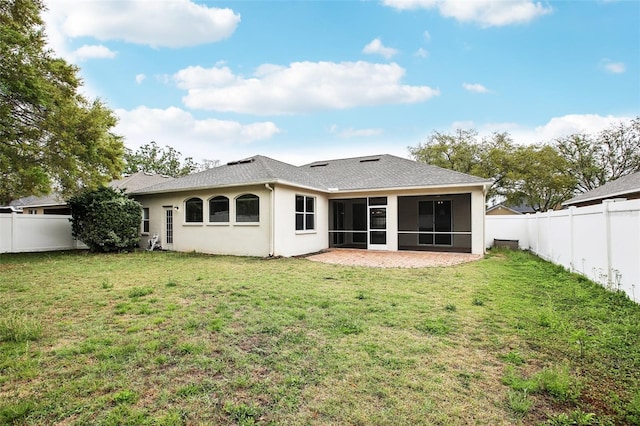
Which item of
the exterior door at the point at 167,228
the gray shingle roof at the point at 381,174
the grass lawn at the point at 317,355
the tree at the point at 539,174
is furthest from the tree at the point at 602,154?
the exterior door at the point at 167,228

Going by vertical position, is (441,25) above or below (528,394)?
above

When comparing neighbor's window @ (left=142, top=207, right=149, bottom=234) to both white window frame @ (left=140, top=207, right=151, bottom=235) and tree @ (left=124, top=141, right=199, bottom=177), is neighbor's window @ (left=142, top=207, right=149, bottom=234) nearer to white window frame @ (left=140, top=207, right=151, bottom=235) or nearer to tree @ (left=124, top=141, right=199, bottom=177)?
white window frame @ (left=140, top=207, right=151, bottom=235)

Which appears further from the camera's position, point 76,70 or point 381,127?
point 381,127

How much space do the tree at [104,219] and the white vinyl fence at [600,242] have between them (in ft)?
50.1

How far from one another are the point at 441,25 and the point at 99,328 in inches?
552

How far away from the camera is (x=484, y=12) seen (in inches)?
436

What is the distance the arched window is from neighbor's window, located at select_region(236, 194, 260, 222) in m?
2.13

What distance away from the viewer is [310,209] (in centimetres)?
1366

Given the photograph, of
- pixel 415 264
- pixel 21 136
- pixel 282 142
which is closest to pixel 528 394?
pixel 415 264

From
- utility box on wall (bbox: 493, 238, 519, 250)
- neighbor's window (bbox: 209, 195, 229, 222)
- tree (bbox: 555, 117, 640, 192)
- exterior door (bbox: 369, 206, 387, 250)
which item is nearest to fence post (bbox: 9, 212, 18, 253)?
neighbor's window (bbox: 209, 195, 229, 222)

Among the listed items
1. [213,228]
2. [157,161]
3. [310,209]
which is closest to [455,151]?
[310,209]

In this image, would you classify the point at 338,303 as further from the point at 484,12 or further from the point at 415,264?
the point at 484,12

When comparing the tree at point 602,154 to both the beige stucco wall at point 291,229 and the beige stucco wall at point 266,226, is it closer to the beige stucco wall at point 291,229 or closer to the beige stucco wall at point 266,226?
the beige stucco wall at point 266,226

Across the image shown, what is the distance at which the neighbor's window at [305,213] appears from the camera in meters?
12.9
